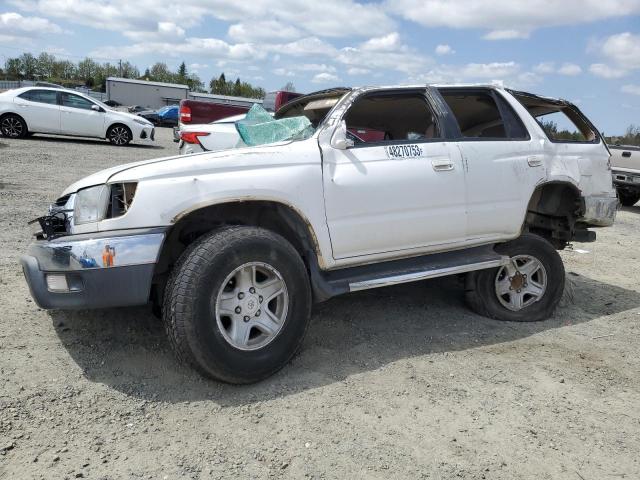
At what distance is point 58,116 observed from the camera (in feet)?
53.7

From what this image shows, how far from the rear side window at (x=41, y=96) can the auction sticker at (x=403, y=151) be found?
1491 cm

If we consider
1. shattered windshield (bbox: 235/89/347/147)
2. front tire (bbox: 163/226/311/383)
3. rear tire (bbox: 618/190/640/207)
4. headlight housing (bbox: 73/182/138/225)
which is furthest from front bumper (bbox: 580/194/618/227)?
rear tire (bbox: 618/190/640/207)

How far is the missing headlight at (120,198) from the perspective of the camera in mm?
3291

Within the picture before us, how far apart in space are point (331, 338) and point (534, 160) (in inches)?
84.9

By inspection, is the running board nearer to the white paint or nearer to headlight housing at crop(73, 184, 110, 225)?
the white paint

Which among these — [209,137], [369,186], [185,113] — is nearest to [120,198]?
[369,186]

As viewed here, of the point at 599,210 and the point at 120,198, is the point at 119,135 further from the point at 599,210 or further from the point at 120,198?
the point at 599,210

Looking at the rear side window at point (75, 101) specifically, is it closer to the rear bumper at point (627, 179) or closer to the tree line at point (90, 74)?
the rear bumper at point (627, 179)

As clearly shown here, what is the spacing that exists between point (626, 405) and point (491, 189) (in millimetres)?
1725

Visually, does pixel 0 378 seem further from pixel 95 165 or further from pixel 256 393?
pixel 95 165

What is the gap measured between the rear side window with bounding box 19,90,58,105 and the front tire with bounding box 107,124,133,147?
5.85 feet

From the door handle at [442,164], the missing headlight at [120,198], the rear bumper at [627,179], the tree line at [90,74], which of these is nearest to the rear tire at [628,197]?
the rear bumper at [627,179]

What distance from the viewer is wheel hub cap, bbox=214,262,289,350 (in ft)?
11.1

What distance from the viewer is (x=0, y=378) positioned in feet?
10.8
